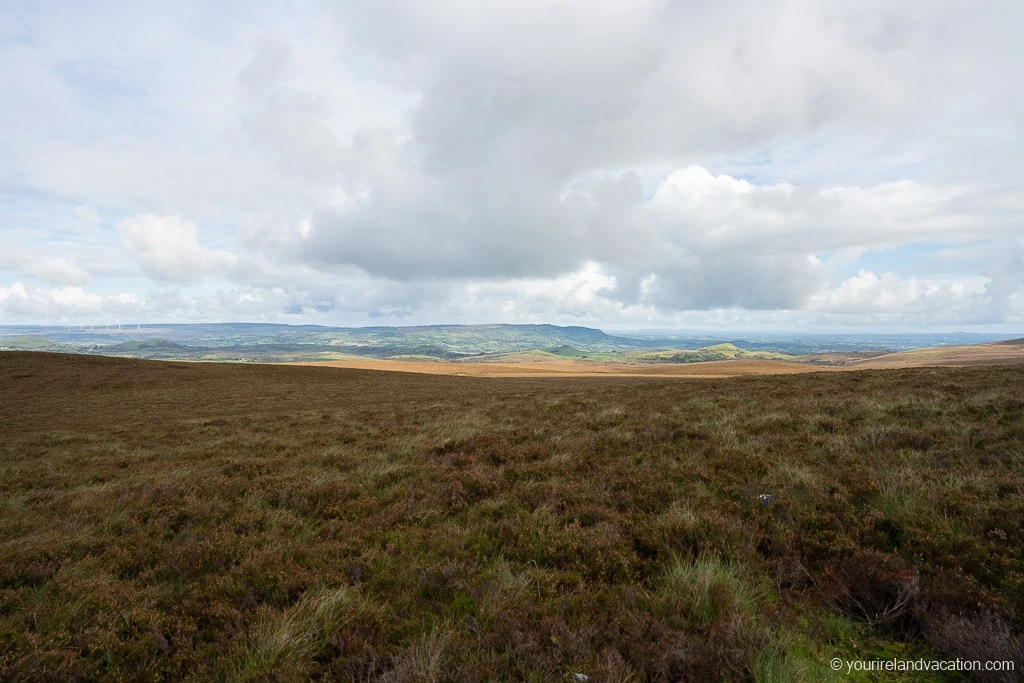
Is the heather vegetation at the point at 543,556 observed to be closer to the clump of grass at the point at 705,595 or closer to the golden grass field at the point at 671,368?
the clump of grass at the point at 705,595

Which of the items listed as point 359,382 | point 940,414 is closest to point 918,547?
point 940,414

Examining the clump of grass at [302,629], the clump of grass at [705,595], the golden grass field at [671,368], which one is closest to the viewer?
the clump of grass at [302,629]

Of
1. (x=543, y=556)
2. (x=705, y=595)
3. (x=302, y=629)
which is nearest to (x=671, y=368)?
(x=543, y=556)

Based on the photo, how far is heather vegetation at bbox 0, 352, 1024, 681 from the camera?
12.8 ft

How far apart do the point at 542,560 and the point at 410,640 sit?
2170 millimetres

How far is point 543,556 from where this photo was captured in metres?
5.85

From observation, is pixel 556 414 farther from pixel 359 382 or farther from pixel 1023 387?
pixel 359 382

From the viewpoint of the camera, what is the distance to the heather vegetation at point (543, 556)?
390 centimetres

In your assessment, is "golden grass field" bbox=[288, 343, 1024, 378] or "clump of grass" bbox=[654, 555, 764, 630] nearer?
"clump of grass" bbox=[654, 555, 764, 630]

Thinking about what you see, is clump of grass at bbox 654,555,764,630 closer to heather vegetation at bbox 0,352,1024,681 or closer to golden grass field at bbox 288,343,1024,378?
heather vegetation at bbox 0,352,1024,681

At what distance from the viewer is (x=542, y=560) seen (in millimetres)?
5832

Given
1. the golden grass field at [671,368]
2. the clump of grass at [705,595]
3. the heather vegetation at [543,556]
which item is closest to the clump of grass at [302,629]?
the heather vegetation at [543,556]

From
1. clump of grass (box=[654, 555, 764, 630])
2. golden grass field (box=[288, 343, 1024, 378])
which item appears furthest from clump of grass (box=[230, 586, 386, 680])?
golden grass field (box=[288, 343, 1024, 378])

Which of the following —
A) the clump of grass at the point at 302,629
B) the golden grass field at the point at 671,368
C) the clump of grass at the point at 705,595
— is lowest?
the golden grass field at the point at 671,368
